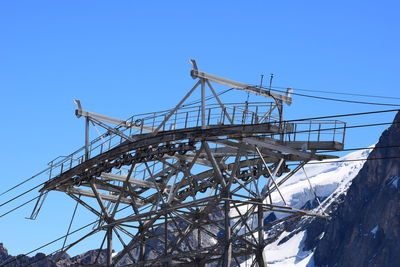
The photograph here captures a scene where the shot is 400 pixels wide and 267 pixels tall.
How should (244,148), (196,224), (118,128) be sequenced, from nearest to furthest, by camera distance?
(244,148), (196,224), (118,128)

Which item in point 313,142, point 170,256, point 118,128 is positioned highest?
point 118,128

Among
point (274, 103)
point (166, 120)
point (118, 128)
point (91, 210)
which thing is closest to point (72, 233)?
point (91, 210)

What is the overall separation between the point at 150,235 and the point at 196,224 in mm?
6839

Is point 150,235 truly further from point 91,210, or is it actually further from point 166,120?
point 166,120

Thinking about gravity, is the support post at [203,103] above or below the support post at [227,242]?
above

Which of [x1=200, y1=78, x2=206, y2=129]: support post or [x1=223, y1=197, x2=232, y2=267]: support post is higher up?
[x1=200, y1=78, x2=206, y2=129]: support post

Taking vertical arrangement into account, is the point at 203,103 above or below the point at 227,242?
above

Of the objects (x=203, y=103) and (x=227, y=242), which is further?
(x=227, y=242)

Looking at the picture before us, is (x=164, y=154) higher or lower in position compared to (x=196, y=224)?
higher

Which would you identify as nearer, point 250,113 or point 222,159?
point 250,113

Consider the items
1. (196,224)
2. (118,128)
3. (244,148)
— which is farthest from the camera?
(118,128)

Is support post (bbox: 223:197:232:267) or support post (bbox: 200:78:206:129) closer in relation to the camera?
support post (bbox: 200:78:206:129)

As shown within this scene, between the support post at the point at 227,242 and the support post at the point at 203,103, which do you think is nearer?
the support post at the point at 203,103

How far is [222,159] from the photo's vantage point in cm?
5900
